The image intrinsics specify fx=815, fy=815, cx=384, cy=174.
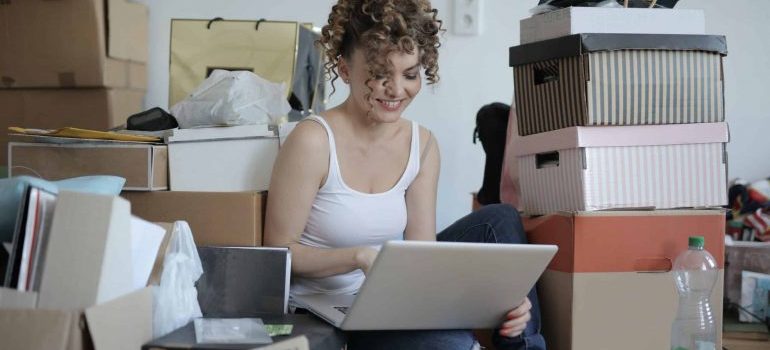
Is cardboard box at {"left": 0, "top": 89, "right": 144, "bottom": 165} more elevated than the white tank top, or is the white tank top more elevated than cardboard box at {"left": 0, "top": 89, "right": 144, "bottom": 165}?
cardboard box at {"left": 0, "top": 89, "right": 144, "bottom": 165}

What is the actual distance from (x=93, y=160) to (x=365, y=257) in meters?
0.52

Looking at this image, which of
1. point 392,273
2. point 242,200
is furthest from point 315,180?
point 392,273

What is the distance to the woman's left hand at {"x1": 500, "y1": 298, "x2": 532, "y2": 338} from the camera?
1.30m

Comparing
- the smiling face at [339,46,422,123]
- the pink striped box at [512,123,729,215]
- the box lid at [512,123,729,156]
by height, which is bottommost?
the pink striped box at [512,123,729,215]

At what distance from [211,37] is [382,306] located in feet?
3.60

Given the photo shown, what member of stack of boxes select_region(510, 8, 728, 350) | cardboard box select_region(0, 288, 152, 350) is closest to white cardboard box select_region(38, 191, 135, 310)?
cardboard box select_region(0, 288, 152, 350)

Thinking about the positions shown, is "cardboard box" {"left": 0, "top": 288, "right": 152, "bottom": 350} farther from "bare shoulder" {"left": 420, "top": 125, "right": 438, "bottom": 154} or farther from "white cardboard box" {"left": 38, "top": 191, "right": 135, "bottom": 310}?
"bare shoulder" {"left": 420, "top": 125, "right": 438, "bottom": 154}

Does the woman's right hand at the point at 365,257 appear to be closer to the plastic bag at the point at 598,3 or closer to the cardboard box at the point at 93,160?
the cardboard box at the point at 93,160

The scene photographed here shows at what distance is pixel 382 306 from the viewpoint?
117cm

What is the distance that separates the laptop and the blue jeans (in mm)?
22

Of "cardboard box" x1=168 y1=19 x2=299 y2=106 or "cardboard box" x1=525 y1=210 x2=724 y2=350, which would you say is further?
"cardboard box" x1=168 y1=19 x2=299 y2=106

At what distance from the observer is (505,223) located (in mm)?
1484

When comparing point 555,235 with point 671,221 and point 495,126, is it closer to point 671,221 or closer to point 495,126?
point 671,221

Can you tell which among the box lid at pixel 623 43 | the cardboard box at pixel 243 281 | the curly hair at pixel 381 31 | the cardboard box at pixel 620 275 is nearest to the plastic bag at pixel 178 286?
the cardboard box at pixel 243 281
